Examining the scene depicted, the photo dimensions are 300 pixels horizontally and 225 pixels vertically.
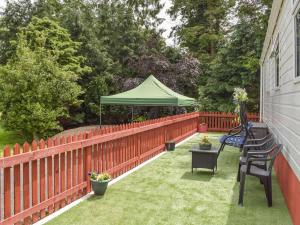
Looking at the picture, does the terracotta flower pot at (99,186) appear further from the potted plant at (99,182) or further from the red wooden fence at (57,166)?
the red wooden fence at (57,166)

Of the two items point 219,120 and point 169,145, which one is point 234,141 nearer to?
point 169,145

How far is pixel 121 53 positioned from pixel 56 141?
17.6 meters

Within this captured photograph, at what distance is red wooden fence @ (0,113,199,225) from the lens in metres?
3.36

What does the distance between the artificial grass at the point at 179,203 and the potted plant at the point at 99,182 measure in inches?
4.4

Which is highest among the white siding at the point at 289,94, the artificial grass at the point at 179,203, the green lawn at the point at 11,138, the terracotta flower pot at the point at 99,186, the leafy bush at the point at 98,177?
the white siding at the point at 289,94

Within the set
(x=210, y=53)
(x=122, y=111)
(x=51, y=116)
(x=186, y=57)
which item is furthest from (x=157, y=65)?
(x=210, y=53)

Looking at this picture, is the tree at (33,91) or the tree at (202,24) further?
the tree at (202,24)

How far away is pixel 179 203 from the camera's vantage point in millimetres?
4523

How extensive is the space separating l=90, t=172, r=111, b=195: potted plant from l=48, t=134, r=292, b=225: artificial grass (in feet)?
0.37

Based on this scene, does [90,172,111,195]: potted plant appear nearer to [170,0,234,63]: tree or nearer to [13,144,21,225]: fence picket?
[13,144,21,225]: fence picket

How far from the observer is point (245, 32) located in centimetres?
→ 1773

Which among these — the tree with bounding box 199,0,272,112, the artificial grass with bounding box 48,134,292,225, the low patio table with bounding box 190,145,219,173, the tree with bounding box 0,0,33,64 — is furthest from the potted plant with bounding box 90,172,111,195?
the tree with bounding box 0,0,33,64

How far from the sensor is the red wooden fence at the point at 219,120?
49.0ft

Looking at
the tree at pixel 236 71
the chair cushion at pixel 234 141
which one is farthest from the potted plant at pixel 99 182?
the tree at pixel 236 71
